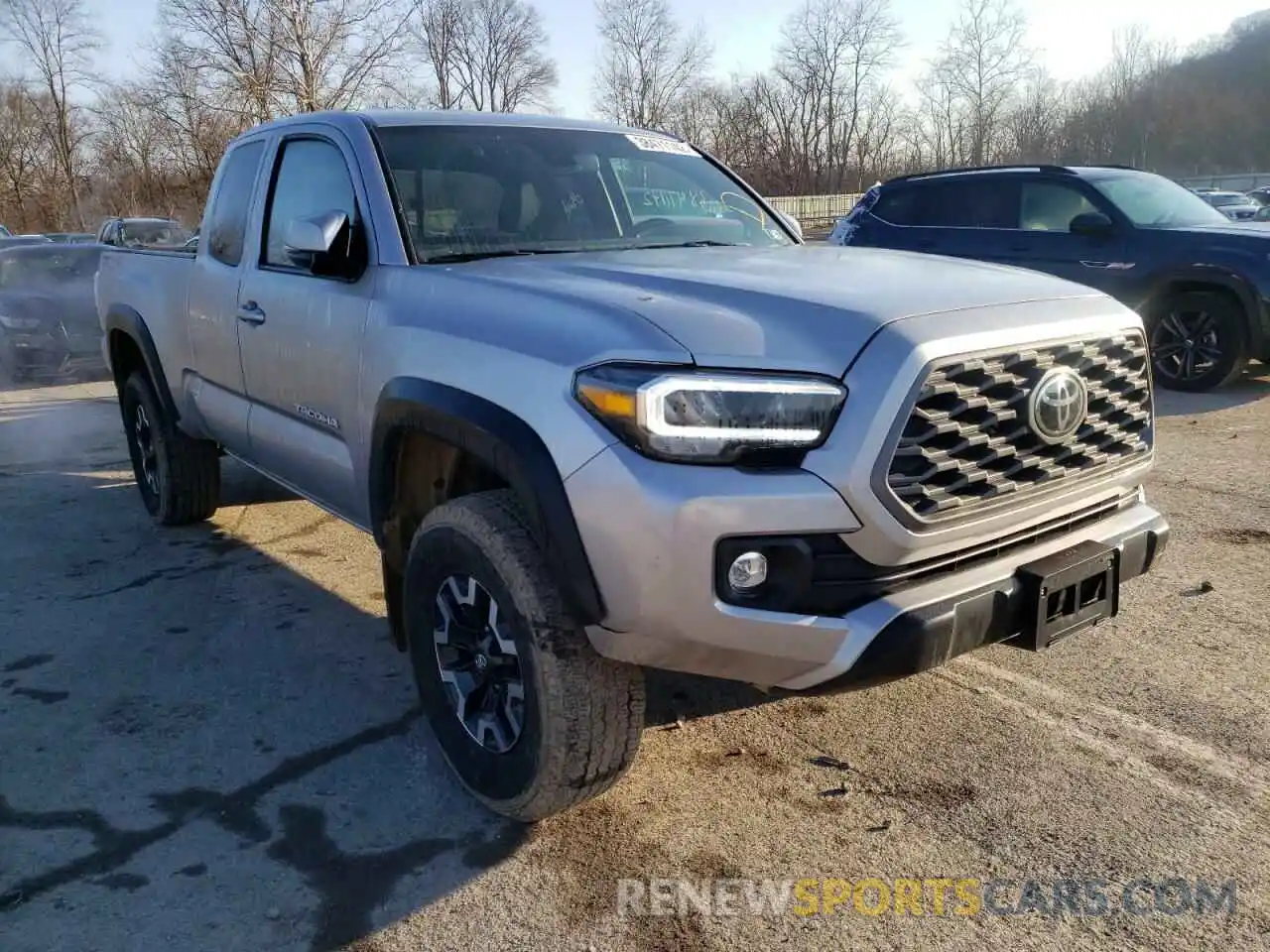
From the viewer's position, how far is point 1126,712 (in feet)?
10.7

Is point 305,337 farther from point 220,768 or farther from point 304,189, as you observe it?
point 220,768

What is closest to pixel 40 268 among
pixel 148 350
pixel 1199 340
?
pixel 148 350

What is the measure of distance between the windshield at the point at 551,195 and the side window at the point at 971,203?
19.2 feet

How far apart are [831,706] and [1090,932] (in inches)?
48.5

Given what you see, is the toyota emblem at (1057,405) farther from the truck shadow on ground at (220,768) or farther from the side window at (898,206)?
the side window at (898,206)

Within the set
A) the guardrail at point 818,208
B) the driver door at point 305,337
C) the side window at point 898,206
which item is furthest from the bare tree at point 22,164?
the driver door at point 305,337

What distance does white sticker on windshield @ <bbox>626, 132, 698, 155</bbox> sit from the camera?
163 inches

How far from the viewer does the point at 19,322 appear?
11391mm

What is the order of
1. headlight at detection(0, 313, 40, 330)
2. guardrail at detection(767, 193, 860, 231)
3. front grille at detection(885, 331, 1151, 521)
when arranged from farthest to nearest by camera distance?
guardrail at detection(767, 193, 860, 231)
headlight at detection(0, 313, 40, 330)
front grille at detection(885, 331, 1151, 521)

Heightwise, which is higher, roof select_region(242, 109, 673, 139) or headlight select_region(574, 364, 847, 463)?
roof select_region(242, 109, 673, 139)

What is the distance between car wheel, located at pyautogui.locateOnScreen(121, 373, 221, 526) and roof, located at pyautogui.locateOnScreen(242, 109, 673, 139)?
1.96 m

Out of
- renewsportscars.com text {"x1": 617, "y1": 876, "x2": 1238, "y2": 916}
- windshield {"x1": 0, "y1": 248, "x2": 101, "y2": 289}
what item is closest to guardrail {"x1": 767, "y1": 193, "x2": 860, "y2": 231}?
windshield {"x1": 0, "y1": 248, "x2": 101, "y2": 289}

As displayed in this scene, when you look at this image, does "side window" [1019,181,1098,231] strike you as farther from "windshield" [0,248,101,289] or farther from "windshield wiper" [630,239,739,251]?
"windshield" [0,248,101,289]

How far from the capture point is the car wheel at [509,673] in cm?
246
